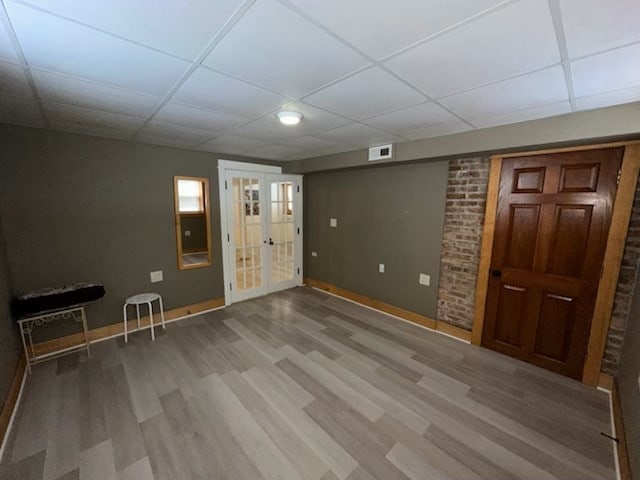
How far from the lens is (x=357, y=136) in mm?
2854

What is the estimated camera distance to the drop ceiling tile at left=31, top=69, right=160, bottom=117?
1.57 metres

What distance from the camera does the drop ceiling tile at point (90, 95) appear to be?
157 cm

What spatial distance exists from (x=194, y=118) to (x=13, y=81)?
3.42 ft

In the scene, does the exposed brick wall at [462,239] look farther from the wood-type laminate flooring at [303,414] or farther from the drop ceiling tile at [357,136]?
the drop ceiling tile at [357,136]

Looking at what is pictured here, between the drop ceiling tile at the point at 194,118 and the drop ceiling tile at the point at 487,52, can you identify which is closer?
the drop ceiling tile at the point at 487,52

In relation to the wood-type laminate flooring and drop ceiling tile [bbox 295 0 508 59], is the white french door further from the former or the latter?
drop ceiling tile [bbox 295 0 508 59]

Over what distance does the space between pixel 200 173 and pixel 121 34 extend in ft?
8.59

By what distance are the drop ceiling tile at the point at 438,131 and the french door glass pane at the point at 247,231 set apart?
8.32ft

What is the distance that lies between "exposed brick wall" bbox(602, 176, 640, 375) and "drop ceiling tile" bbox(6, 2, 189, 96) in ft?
11.5

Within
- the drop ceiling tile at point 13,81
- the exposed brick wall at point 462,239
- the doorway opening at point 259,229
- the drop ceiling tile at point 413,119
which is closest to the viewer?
the drop ceiling tile at point 13,81

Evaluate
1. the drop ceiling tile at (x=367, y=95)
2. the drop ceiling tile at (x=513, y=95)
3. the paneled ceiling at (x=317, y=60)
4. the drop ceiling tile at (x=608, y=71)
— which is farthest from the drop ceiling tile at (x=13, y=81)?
the drop ceiling tile at (x=608, y=71)

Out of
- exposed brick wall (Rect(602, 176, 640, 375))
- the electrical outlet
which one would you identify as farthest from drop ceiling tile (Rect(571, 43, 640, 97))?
the electrical outlet

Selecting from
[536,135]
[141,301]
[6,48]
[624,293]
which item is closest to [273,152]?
[141,301]

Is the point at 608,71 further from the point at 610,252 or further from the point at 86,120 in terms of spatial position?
the point at 86,120
